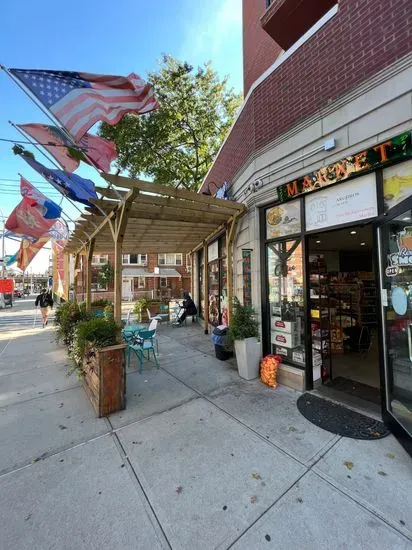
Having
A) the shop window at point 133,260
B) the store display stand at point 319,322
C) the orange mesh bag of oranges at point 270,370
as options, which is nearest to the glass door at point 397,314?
the store display stand at point 319,322

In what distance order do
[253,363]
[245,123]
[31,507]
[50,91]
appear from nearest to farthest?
[31,507] → [50,91] → [253,363] → [245,123]

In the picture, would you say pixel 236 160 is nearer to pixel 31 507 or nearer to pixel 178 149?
pixel 31 507

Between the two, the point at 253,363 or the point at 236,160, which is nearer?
the point at 253,363

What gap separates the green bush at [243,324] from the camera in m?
5.06

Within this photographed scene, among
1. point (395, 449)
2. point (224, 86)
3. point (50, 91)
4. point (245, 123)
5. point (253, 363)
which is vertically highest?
point (224, 86)

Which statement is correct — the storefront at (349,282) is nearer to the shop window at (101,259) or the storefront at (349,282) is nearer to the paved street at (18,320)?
the paved street at (18,320)

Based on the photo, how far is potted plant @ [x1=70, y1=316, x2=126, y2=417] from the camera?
3.74 metres

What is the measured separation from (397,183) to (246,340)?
137 inches

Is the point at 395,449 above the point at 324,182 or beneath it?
beneath

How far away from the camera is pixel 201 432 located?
128 inches

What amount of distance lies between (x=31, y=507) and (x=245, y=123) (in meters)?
7.46

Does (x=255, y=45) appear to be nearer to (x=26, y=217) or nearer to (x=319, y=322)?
(x=26, y=217)

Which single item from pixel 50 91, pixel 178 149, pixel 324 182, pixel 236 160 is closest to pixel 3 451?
pixel 50 91

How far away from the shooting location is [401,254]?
9.86 ft
